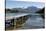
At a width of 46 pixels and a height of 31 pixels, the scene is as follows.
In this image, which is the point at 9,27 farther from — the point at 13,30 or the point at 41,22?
the point at 41,22

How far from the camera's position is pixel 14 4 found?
4.69 feet

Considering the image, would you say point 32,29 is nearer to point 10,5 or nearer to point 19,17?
point 19,17

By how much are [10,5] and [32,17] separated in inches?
16.9

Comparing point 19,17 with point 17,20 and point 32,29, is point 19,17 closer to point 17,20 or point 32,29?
point 17,20

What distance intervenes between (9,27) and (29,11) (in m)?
0.44

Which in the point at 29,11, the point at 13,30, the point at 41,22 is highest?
the point at 29,11

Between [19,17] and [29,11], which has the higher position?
[29,11]

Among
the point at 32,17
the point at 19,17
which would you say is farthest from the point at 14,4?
the point at 32,17

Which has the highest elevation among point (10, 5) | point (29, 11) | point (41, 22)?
point (10, 5)
